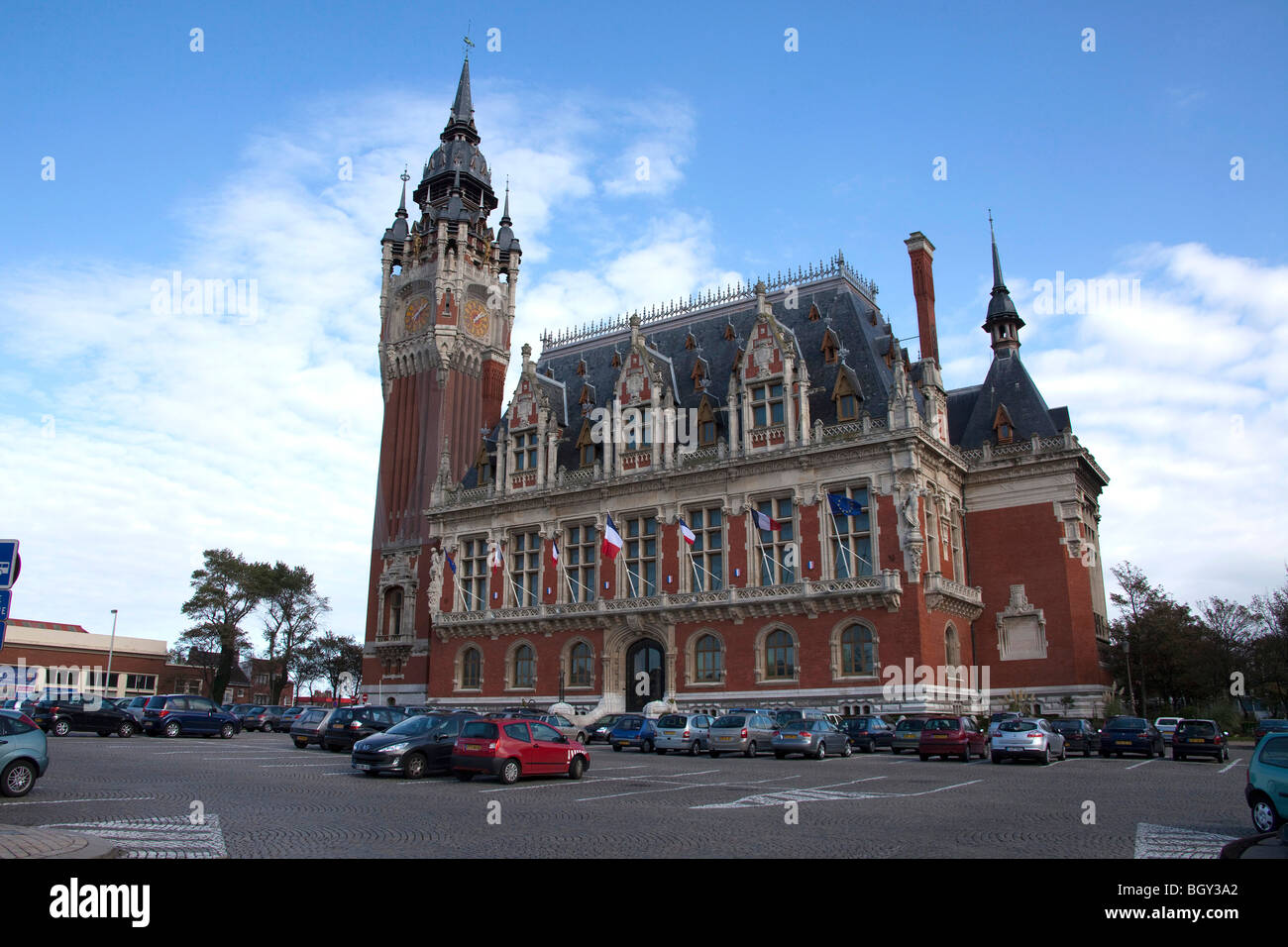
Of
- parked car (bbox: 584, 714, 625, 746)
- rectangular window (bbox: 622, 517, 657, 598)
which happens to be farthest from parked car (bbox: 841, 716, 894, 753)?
rectangular window (bbox: 622, 517, 657, 598)

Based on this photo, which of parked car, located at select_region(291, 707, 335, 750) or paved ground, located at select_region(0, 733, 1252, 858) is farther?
parked car, located at select_region(291, 707, 335, 750)

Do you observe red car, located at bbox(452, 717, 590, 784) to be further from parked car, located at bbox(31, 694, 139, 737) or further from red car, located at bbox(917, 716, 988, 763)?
parked car, located at bbox(31, 694, 139, 737)

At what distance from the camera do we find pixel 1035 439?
4581 cm

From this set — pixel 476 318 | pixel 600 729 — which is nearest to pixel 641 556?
pixel 600 729

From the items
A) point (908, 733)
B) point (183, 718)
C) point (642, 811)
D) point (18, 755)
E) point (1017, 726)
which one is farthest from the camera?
point (183, 718)

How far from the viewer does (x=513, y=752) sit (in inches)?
793

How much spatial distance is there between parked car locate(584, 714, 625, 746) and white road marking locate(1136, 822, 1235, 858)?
25095 millimetres

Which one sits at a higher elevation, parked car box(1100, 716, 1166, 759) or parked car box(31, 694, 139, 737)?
parked car box(31, 694, 139, 737)

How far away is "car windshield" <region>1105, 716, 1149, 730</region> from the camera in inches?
1302

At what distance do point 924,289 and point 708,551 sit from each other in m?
17.4

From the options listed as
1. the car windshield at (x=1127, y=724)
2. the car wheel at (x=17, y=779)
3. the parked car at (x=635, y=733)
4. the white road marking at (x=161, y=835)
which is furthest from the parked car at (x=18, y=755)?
the car windshield at (x=1127, y=724)

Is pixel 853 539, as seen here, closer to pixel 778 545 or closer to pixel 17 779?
Result: pixel 778 545

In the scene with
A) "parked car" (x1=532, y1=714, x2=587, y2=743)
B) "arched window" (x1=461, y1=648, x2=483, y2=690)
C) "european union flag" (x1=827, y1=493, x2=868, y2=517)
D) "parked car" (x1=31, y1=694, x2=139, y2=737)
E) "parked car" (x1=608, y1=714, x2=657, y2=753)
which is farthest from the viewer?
"arched window" (x1=461, y1=648, x2=483, y2=690)
